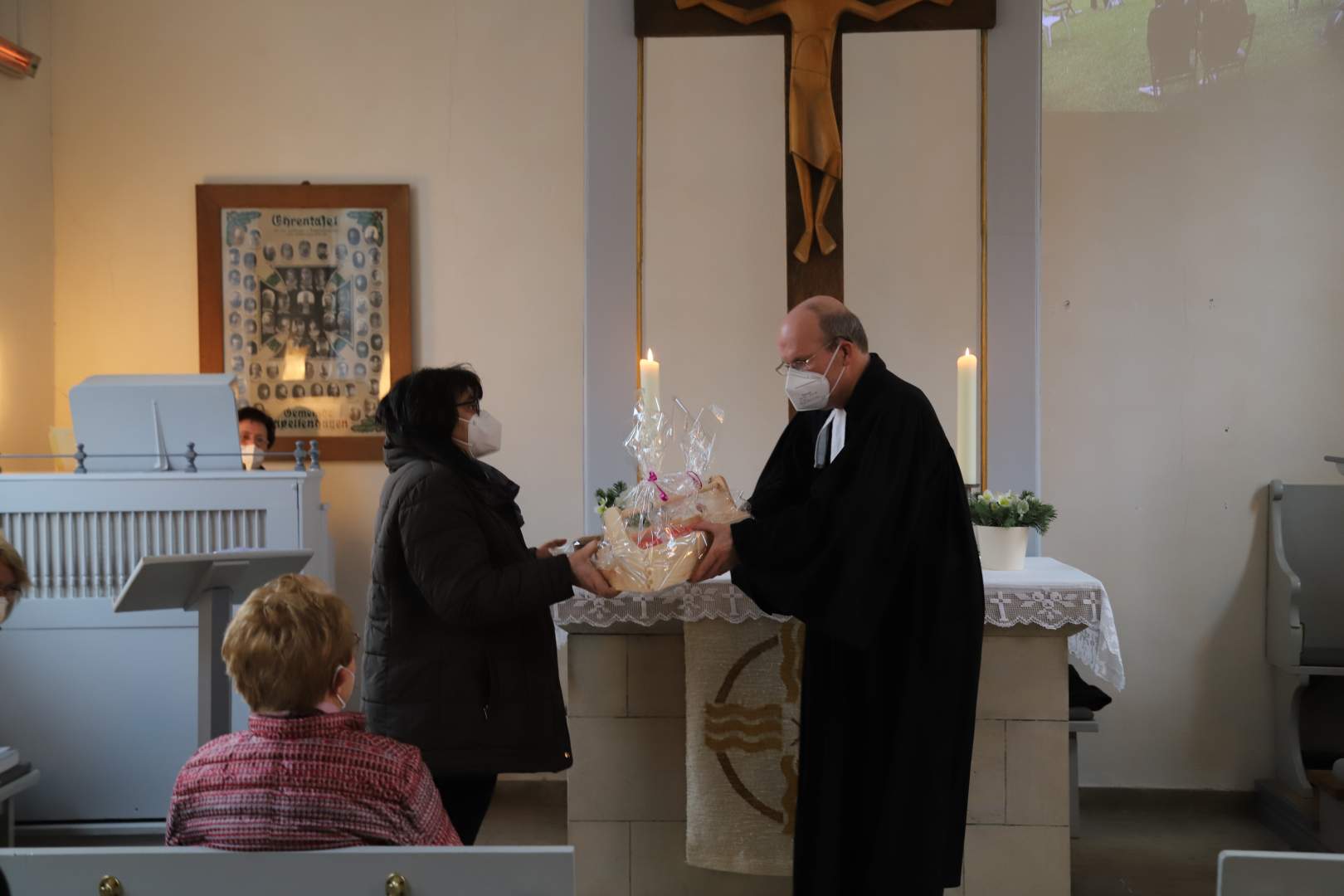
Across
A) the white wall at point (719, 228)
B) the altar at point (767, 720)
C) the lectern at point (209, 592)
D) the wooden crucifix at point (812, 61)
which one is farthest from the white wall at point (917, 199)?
the lectern at point (209, 592)

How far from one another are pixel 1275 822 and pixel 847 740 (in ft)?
8.49

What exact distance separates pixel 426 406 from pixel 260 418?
2.40 metres

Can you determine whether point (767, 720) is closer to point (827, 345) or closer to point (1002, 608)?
point (1002, 608)

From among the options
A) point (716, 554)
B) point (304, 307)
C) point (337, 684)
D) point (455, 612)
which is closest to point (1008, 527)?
point (716, 554)

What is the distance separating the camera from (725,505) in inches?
113

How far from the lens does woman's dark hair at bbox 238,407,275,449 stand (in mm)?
→ 4684

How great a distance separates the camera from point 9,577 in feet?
9.21

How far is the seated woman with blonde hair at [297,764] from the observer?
1.73m

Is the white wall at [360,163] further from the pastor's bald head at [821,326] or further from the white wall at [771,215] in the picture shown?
the pastor's bald head at [821,326]

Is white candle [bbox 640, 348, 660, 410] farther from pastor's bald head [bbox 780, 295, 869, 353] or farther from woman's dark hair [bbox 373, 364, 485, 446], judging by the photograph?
woman's dark hair [bbox 373, 364, 485, 446]

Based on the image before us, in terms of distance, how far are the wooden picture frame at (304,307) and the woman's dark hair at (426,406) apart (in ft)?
7.62

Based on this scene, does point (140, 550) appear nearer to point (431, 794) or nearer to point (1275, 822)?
point (431, 794)

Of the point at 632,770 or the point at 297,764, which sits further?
the point at 632,770

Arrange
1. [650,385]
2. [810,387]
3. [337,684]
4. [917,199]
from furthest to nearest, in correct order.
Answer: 1. [917,199]
2. [650,385]
3. [810,387]
4. [337,684]
